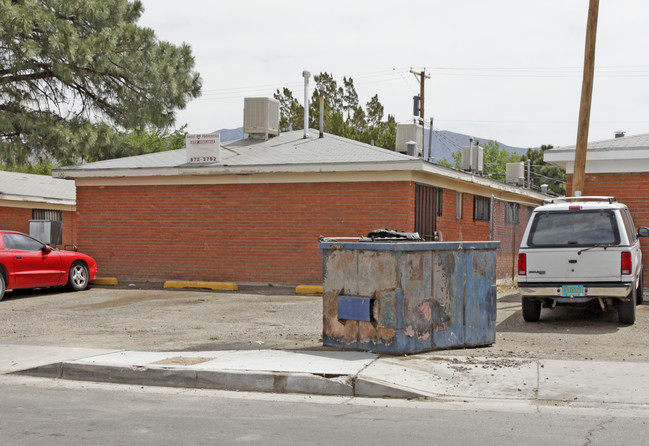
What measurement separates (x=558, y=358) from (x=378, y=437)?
433 centimetres

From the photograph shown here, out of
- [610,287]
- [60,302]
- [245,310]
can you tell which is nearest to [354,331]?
[610,287]

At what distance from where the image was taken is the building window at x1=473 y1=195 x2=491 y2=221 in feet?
81.0

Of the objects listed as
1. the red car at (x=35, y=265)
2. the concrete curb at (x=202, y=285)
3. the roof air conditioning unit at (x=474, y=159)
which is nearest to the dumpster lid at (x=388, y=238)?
the concrete curb at (x=202, y=285)

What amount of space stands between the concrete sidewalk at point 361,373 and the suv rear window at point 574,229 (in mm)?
3862

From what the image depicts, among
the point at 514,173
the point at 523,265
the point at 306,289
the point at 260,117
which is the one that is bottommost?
the point at 306,289

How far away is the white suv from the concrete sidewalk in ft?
11.3

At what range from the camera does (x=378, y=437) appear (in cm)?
645

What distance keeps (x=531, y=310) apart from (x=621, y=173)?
19.6 ft

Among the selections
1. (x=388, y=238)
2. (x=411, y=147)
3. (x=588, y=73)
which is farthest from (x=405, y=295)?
(x=411, y=147)

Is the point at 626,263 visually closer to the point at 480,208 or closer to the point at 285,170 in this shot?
the point at 285,170

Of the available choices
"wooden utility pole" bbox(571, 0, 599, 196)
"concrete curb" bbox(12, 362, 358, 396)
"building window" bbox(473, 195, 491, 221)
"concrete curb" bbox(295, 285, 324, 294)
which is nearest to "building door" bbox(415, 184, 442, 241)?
"concrete curb" bbox(295, 285, 324, 294)

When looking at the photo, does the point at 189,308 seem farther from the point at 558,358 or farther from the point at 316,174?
the point at 558,358

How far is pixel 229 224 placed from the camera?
66.9 ft

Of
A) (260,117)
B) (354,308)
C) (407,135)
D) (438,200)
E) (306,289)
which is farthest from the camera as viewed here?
(260,117)
